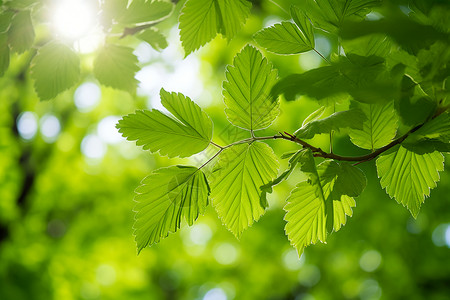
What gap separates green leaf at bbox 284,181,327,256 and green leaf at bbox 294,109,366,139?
0.11 metres


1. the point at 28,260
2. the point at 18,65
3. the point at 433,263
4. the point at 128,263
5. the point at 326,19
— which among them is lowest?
the point at 433,263

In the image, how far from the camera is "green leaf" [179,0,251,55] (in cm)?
62

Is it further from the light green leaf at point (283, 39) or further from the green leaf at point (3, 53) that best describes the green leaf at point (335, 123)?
the green leaf at point (3, 53)

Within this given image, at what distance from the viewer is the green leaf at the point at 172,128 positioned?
0.55 m

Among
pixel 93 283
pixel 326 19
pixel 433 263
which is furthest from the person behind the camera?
pixel 93 283

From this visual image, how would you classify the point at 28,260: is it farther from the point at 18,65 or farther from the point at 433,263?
the point at 433,263

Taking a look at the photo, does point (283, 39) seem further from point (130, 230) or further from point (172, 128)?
point (130, 230)

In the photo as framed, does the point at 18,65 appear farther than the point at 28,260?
Yes

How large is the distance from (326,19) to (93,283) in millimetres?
6399

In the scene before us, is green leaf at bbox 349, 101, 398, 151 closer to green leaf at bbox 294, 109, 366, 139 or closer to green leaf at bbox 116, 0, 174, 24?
green leaf at bbox 294, 109, 366, 139

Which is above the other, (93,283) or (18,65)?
(18,65)

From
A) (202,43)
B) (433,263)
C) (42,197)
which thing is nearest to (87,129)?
(42,197)

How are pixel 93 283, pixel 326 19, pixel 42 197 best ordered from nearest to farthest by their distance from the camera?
pixel 326 19 < pixel 93 283 < pixel 42 197

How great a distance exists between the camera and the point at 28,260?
4777mm
